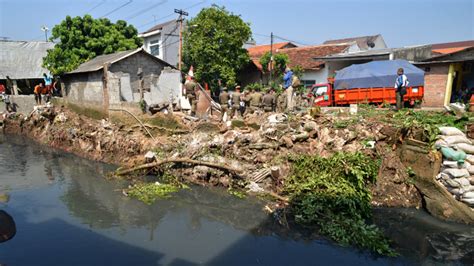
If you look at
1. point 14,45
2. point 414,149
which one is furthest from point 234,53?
point 14,45

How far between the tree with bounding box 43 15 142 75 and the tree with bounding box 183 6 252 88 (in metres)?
5.22

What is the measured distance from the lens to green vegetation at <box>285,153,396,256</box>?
21.9 ft

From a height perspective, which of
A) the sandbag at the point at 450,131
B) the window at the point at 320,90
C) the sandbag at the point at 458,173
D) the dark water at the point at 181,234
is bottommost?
the dark water at the point at 181,234

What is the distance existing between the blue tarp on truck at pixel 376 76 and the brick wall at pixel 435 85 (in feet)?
2.26

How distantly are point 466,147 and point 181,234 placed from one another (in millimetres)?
6918

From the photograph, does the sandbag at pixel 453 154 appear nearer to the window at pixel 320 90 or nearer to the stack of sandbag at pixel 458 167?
the stack of sandbag at pixel 458 167

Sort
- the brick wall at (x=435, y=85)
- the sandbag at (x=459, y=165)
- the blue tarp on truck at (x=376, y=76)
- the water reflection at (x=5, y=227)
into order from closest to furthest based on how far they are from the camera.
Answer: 1. the water reflection at (x=5, y=227)
2. the sandbag at (x=459, y=165)
3. the blue tarp on truck at (x=376, y=76)
4. the brick wall at (x=435, y=85)

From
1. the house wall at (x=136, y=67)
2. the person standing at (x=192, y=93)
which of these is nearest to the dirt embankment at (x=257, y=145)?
the person standing at (x=192, y=93)

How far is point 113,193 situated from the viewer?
31.1 feet

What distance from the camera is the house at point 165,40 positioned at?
2769cm

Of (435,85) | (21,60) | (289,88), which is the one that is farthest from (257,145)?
→ (21,60)

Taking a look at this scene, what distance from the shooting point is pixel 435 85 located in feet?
45.4

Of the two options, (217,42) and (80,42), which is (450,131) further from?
(80,42)

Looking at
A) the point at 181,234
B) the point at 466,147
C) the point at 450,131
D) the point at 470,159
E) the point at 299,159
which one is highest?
the point at 450,131
